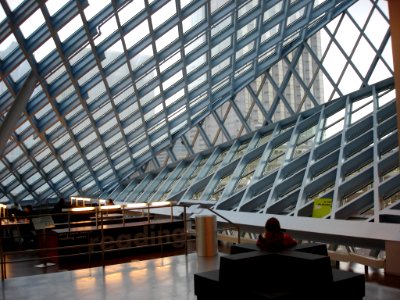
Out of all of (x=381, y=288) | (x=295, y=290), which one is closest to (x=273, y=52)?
(x=381, y=288)

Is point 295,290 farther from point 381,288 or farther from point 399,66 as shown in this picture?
point 399,66

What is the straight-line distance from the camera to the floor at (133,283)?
29.7 ft

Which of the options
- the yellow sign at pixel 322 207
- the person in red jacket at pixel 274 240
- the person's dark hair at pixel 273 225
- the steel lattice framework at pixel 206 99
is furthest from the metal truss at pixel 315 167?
the person's dark hair at pixel 273 225

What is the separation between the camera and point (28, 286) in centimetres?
1009

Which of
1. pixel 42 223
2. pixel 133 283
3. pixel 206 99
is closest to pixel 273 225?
pixel 133 283

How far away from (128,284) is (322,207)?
846 centimetres

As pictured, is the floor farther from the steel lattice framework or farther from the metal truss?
the steel lattice framework

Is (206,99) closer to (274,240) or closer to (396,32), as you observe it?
(396,32)

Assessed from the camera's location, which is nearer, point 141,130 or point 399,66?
point 399,66

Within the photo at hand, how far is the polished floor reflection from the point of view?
904cm

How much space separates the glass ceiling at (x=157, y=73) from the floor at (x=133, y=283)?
9.09 m

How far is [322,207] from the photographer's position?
16.4 m

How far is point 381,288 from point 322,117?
14.5m

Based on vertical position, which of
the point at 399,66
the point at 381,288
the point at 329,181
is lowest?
the point at 381,288
